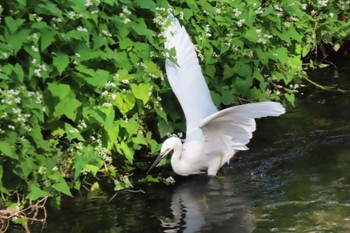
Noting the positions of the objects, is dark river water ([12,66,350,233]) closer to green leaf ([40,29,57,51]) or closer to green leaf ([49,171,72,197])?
green leaf ([49,171,72,197])

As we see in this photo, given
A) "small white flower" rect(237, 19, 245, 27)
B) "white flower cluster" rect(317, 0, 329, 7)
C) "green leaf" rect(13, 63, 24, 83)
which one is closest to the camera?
"green leaf" rect(13, 63, 24, 83)

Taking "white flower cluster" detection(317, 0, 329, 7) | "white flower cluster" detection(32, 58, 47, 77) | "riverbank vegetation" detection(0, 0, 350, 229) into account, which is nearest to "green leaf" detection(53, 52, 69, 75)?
"riverbank vegetation" detection(0, 0, 350, 229)

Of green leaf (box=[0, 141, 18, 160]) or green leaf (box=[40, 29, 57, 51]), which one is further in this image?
green leaf (box=[40, 29, 57, 51])

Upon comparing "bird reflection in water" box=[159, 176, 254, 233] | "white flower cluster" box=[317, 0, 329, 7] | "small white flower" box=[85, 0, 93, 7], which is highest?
"small white flower" box=[85, 0, 93, 7]

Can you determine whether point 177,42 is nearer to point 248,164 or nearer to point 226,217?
point 248,164

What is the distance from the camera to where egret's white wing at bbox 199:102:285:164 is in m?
6.10

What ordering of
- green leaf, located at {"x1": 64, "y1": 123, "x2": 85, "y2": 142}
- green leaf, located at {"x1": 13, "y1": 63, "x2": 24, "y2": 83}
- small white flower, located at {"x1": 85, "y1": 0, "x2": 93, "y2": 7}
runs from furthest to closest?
small white flower, located at {"x1": 85, "y1": 0, "x2": 93, "y2": 7}, green leaf, located at {"x1": 64, "y1": 123, "x2": 85, "y2": 142}, green leaf, located at {"x1": 13, "y1": 63, "x2": 24, "y2": 83}

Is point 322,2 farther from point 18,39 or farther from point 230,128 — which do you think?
point 18,39

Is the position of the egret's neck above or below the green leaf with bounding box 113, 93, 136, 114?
below

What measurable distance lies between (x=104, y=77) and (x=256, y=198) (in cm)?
144

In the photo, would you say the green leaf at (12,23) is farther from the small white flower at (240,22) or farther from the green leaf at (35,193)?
the small white flower at (240,22)

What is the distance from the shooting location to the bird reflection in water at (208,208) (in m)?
5.74

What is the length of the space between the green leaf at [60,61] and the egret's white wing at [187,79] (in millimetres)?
1206

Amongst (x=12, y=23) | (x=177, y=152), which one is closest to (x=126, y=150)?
(x=177, y=152)
